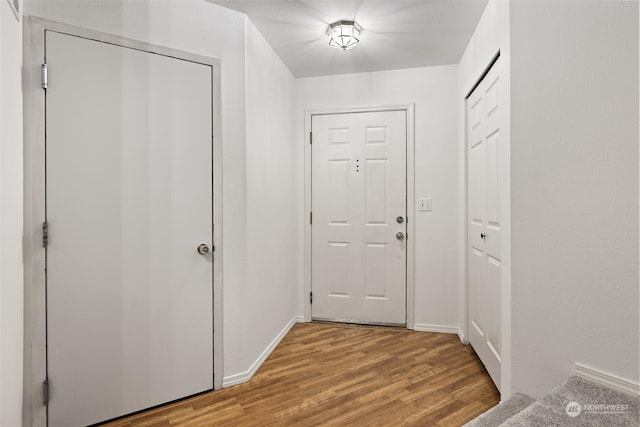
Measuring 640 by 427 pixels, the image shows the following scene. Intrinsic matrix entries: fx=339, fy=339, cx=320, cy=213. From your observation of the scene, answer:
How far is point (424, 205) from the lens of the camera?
3.05 m

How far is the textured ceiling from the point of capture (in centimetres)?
210

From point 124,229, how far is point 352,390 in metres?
1.60

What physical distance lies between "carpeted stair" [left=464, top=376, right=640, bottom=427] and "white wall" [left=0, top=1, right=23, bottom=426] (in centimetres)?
184

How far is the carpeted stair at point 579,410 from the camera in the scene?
1.00 meters

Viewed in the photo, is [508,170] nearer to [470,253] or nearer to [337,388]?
[470,253]

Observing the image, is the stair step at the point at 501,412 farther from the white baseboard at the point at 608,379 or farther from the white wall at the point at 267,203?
the white wall at the point at 267,203

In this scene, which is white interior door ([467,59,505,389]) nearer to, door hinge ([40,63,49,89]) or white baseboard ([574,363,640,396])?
white baseboard ([574,363,640,396])

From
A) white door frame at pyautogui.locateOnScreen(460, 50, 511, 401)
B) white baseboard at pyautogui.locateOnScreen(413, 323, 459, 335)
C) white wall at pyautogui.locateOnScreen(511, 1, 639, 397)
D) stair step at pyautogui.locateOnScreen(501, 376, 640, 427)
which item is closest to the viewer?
stair step at pyautogui.locateOnScreen(501, 376, 640, 427)

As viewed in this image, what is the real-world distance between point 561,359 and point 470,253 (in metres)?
1.37

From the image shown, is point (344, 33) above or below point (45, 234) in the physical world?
above

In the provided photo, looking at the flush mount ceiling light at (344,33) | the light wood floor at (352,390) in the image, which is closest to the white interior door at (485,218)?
the light wood floor at (352,390)

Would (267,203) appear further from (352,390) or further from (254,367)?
(352,390)

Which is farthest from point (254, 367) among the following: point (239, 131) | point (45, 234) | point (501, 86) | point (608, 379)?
point (501, 86)

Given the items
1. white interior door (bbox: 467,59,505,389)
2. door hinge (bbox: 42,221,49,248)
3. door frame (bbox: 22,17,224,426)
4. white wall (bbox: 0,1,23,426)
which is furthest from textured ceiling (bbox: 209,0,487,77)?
door hinge (bbox: 42,221,49,248)
